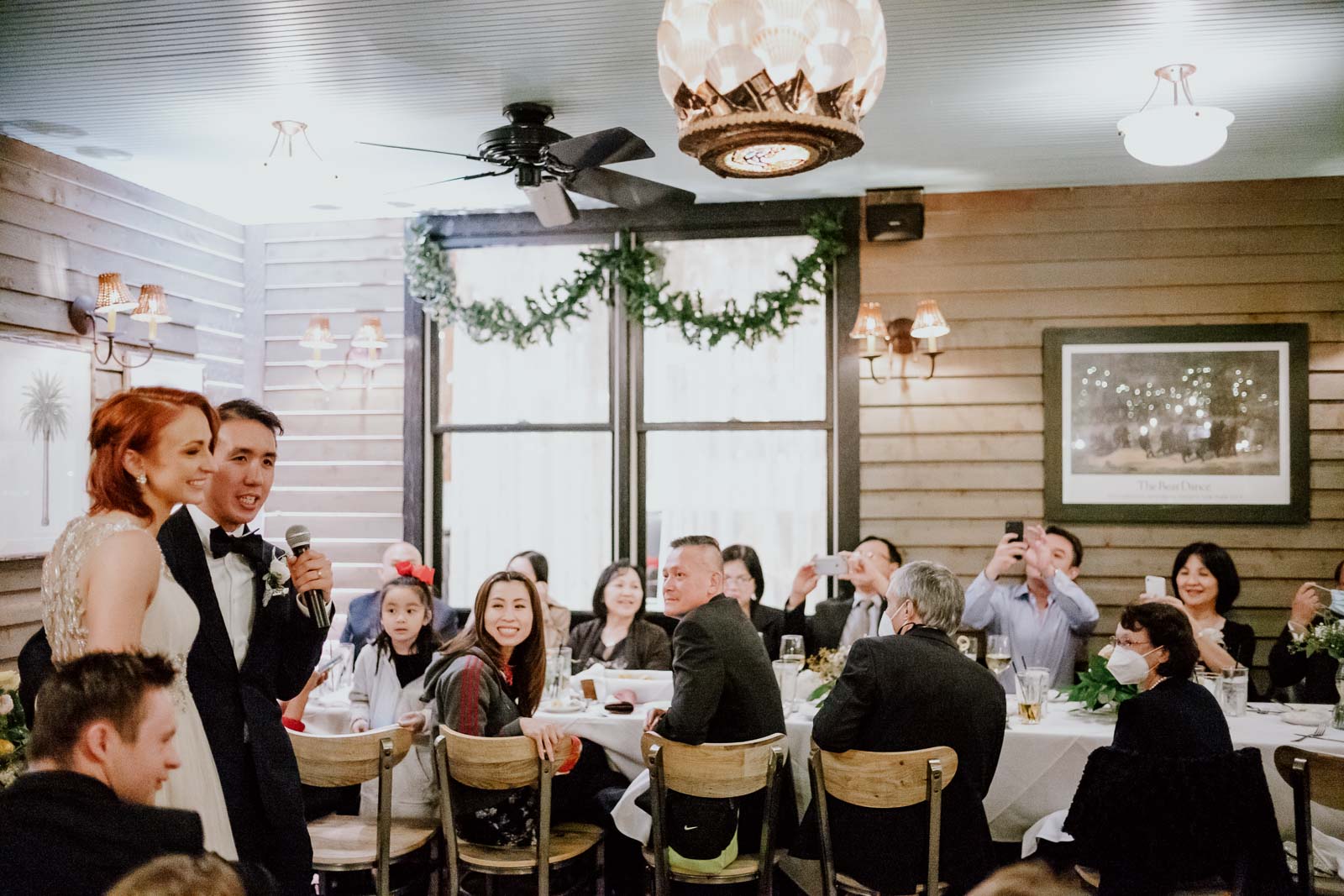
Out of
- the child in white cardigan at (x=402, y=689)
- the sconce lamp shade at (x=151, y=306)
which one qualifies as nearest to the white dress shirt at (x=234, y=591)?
the child in white cardigan at (x=402, y=689)

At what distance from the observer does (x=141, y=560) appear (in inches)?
66.4

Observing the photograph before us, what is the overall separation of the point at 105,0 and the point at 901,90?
2736 millimetres

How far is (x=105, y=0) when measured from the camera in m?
3.18

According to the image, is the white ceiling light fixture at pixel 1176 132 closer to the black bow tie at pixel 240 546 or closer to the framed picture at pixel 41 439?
the black bow tie at pixel 240 546

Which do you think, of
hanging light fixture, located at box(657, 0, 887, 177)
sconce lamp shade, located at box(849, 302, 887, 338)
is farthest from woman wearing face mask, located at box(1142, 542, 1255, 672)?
hanging light fixture, located at box(657, 0, 887, 177)

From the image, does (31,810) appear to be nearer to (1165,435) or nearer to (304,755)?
(304,755)

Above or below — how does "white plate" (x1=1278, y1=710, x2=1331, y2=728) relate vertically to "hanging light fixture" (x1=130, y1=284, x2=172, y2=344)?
below

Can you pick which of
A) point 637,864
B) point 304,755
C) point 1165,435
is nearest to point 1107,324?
point 1165,435

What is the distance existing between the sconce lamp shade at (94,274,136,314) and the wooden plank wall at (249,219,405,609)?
1509mm

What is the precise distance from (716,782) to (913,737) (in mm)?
584

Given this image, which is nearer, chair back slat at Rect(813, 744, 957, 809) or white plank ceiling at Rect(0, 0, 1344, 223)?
chair back slat at Rect(813, 744, 957, 809)

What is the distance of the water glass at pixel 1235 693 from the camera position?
366 cm

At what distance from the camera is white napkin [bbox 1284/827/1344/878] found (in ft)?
9.75

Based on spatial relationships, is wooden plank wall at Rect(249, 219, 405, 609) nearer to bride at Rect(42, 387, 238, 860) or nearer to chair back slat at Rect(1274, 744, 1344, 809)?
bride at Rect(42, 387, 238, 860)
